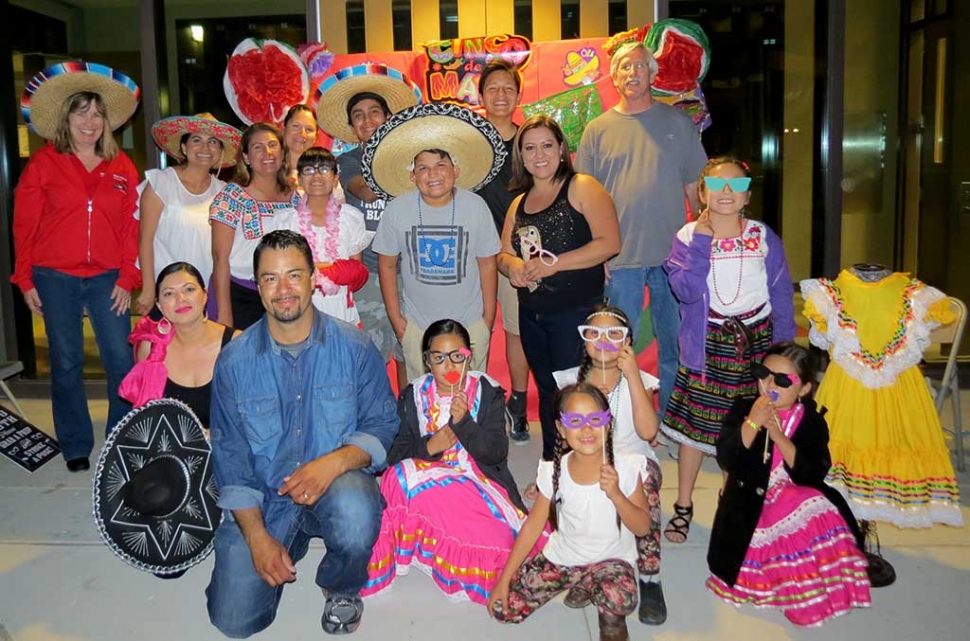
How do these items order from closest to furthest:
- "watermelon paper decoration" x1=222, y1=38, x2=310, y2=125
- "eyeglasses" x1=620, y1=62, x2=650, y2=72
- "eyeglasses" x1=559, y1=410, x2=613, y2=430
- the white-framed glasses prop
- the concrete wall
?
"eyeglasses" x1=559, y1=410, x2=613, y2=430, the white-framed glasses prop, "eyeglasses" x1=620, y1=62, x2=650, y2=72, "watermelon paper decoration" x1=222, y1=38, x2=310, y2=125, the concrete wall

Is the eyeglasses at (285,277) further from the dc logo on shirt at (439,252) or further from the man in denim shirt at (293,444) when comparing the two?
the dc logo on shirt at (439,252)

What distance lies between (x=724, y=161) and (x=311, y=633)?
2.27 metres

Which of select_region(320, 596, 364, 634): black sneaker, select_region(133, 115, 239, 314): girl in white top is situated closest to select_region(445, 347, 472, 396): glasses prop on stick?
select_region(320, 596, 364, 634): black sneaker

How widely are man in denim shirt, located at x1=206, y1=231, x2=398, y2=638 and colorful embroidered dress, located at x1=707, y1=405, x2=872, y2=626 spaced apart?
128cm

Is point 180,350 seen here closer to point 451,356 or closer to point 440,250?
point 451,356

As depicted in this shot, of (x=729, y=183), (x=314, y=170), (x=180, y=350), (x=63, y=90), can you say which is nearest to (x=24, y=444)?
(x=180, y=350)

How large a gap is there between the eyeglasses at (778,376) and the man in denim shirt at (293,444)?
1273 mm

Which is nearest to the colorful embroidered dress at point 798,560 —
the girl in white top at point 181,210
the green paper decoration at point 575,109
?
the green paper decoration at point 575,109

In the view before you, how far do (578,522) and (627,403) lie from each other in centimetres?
53

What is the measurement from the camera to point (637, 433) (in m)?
3.12

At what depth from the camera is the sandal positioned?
3.39 m

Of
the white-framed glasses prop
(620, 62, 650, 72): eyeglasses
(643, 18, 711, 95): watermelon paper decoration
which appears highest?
(643, 18, 711, 95): watermelon paper decoration

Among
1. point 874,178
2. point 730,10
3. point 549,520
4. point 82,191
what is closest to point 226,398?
point 549,520

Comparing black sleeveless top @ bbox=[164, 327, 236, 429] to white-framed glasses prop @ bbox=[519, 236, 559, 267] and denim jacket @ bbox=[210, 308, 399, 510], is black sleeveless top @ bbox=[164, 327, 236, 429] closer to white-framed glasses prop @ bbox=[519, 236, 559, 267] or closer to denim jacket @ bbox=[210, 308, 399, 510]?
denim jacket @ bbox=[210, 308, 399, 510]
